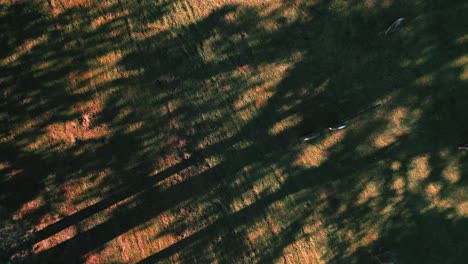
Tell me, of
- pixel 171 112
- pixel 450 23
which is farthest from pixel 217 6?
pixel 450 23

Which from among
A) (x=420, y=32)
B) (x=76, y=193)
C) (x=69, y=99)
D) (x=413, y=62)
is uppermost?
(x=69, y=99)

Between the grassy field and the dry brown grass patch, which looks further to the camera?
the dry brown grass patch

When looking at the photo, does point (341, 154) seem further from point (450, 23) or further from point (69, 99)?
point (69, 99)

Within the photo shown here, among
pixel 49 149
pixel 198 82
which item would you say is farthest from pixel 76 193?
pixel 198 82

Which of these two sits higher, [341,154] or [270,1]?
[270,1]

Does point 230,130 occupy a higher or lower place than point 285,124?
higher

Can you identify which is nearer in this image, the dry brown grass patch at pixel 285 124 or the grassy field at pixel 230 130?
the grassy field at pixel 230 130
